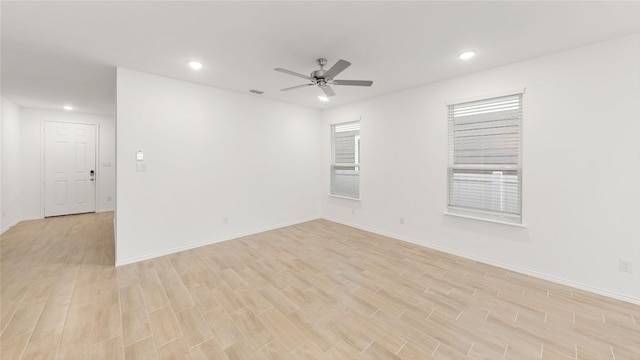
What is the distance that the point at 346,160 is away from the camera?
5.43 m

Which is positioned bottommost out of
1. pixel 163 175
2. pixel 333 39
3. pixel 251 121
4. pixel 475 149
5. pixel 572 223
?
pixel 572 223

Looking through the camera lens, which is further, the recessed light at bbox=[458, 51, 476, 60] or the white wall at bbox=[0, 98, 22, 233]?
the white wall at bbox=[0, 98, 22, 233]

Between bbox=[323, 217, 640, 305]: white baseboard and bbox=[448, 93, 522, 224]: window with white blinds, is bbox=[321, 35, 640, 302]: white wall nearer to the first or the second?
bbox=[323, 217, 640, 305]: white baseboard

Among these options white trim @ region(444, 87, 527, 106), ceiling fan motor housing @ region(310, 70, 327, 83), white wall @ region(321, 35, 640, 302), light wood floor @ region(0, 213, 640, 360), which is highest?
ceiling fan motor housing @ region(310, 70, 327, 83)

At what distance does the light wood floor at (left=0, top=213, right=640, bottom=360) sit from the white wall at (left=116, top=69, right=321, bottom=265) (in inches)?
20.3

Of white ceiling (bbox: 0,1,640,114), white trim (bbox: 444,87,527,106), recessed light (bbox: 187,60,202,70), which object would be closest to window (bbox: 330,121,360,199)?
white ceiling (bbox: 0,1,640,114)

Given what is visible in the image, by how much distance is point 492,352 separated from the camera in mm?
1787

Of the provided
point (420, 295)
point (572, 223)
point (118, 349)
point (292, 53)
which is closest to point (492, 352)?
point (420, 295)

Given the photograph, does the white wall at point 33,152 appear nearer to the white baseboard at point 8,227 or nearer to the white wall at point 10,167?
the white wall at point 10,167

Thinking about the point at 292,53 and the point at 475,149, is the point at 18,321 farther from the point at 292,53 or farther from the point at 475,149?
the point at 475,149

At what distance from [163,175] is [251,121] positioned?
174 centimetres

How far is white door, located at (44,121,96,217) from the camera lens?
5.87 meters

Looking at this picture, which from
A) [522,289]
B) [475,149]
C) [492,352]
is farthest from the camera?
[475,149]

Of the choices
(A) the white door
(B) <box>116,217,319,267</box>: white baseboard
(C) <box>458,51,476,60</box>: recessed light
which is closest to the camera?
(C) <box>458,51,476,60</box>: recessed light
